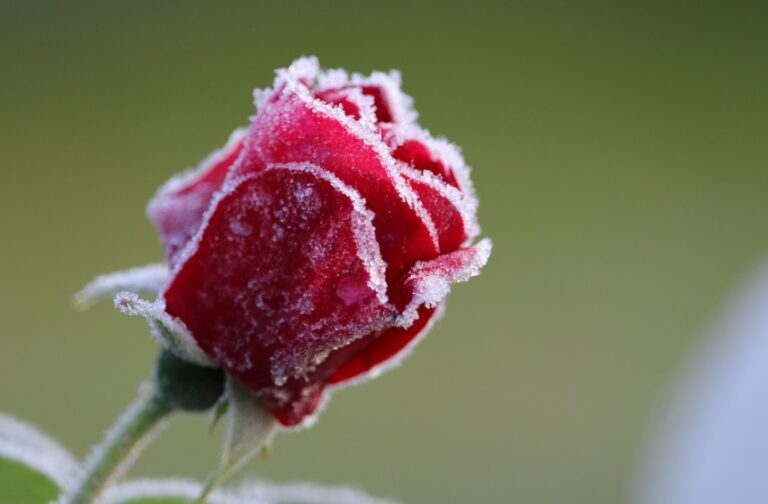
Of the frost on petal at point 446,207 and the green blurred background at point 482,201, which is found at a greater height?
the green blurred background at point 482,201

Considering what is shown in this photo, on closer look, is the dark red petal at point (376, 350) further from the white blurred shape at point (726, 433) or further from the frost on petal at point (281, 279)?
the white blurred shape at point (726, 433)

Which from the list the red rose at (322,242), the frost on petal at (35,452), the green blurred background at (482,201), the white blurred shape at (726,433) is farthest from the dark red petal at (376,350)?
the green blurred background at (482,201)

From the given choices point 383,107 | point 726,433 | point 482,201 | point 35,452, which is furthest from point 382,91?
point 482,201

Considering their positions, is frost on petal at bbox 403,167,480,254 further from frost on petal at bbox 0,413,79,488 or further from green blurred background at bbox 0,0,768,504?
green blurred background at bbox 0,0,768,504

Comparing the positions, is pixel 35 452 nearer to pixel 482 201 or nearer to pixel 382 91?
pixel 382 91

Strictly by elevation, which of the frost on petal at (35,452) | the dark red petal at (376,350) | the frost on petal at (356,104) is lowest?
the frost on petal at (35,452)
